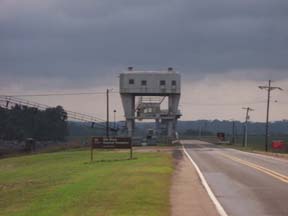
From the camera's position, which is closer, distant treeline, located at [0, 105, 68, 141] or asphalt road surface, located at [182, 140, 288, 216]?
asphalt road surface, located at [182, 140, 288, 216]

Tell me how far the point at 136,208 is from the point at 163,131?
9241 centimetres

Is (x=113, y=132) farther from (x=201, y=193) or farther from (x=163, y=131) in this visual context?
(x=201, y=193)

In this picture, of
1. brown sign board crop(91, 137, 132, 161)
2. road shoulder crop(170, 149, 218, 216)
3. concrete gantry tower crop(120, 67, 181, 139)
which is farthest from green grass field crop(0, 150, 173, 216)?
concrete gantry tower crop(120, 67, 181, 139)

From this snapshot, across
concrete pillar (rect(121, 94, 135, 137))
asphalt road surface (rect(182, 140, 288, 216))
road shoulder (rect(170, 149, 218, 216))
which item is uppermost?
concrete pillar (rect(121, 94, 135, 137))

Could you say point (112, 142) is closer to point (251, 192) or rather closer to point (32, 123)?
point (251, 192)

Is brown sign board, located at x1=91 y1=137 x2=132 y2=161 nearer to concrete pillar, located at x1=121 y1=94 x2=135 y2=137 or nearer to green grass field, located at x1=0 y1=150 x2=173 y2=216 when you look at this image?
green grass field, located at x1=0 y1=150 x2=173 y2=216

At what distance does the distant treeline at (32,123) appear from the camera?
105625mm

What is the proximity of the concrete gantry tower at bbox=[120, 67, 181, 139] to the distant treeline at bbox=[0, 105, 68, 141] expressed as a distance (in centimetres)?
1098

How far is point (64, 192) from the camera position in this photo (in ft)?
66.5

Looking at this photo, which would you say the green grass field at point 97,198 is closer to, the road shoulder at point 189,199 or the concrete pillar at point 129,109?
the road shoulder at point 189,199

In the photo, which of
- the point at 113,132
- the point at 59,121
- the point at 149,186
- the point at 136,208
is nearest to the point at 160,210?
the point at 136,208

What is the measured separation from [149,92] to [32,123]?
2096 centimetres

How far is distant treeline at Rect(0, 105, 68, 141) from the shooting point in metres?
106

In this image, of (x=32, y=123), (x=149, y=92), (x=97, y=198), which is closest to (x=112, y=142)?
(x=97, y=198)
